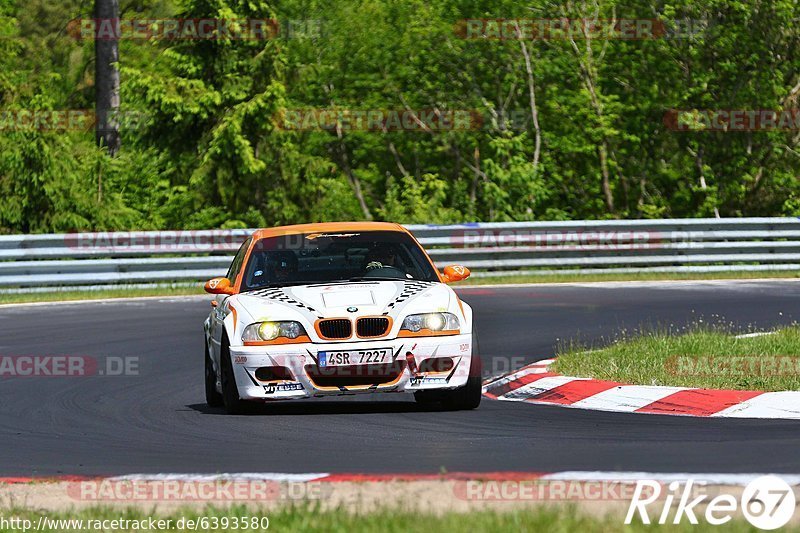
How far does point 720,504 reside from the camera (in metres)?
6.37

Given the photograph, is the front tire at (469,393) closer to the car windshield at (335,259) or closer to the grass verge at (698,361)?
the car windshield at (335,259)

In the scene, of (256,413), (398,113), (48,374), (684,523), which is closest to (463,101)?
(398,113)

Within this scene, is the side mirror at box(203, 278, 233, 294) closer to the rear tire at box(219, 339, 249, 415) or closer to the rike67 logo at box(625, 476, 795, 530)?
the rear tire at box(219, 339, 249, 415)

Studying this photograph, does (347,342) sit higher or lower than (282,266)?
lower

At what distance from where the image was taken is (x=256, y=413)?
11266 millimetres

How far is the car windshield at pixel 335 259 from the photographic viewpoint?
1162 centimetres

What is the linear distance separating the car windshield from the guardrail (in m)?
12.3

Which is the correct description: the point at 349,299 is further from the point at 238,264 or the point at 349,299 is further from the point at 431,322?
the point at 238,264

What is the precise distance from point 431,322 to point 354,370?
66cm

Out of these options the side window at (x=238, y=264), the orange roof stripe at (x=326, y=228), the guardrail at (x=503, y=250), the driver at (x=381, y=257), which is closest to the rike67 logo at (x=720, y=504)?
the driver at (x=381, y=257)

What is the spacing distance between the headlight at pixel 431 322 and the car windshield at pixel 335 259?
2.71 feet

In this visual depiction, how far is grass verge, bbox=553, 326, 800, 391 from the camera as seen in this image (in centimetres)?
1131

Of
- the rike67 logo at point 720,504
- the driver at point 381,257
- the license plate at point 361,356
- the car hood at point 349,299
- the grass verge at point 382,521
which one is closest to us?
the grass verge at point 382,521

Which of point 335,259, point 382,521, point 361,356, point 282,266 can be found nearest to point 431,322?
point 361,356
